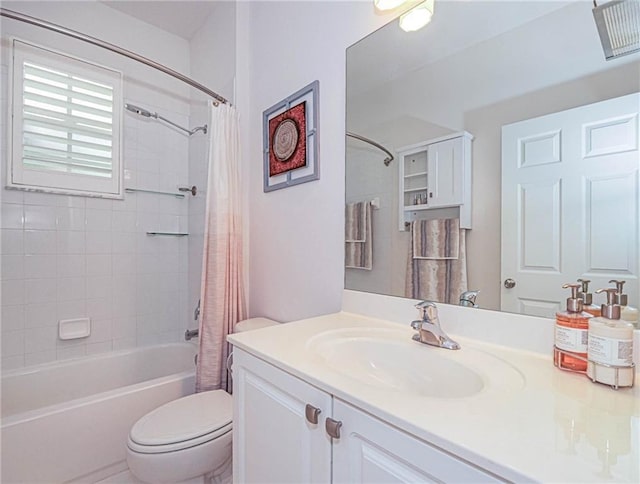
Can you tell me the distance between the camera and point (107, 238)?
6.81 feet

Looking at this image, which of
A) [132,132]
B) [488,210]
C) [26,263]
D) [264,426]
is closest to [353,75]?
[488,210]

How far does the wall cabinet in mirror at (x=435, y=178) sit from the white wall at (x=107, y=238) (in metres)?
1.86

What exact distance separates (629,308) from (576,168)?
32cm

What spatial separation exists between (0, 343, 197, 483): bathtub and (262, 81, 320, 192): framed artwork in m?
1.16

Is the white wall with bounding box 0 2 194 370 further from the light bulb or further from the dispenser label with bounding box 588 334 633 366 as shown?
the dispenser label with bounding box 588 334 633 366

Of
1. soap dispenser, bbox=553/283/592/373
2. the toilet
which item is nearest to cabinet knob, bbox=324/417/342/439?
soap dispenser, bbox=553/283/592/373

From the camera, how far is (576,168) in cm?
73

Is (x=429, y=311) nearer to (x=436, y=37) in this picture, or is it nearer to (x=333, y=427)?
(x=333, y=427)

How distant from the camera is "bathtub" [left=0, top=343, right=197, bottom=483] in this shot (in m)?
1.26

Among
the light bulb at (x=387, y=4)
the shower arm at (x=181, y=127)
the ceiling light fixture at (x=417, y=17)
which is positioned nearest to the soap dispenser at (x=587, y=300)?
the ceiling light fixture at (x=417, y=17)

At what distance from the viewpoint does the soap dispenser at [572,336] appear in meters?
0.66

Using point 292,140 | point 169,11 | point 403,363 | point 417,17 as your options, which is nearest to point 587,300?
point 403,363

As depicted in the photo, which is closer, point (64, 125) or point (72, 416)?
point (72, 416)

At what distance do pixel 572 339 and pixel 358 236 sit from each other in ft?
2.39
